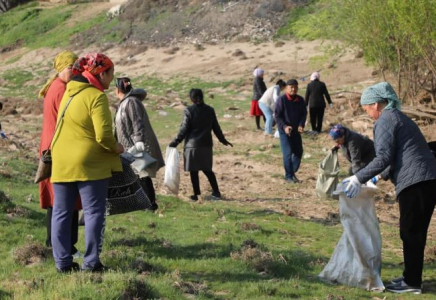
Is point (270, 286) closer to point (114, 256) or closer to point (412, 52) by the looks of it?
point (114, 256)

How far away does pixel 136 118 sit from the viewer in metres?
9.00

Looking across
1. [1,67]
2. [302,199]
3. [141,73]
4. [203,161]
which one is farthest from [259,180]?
[1,67]

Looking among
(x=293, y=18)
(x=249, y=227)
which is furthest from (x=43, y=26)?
(x=249, y=227)

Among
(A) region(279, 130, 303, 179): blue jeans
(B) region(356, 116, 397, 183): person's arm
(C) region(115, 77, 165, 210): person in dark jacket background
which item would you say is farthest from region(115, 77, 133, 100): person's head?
(A) region(279, 130, 303, 179): blue jeans

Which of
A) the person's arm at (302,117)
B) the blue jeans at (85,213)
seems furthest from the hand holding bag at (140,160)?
the person's arm at (302,117)

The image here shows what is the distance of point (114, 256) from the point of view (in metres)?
6.66

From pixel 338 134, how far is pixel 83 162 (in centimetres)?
453

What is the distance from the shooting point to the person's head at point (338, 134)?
31.0 feet

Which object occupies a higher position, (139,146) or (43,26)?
(139,146)

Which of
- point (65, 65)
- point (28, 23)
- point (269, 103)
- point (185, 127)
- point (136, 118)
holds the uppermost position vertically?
point (65, 65)

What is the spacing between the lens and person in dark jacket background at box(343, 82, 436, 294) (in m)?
6.23

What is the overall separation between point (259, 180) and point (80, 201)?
8004mm

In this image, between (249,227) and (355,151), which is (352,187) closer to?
(249,227)

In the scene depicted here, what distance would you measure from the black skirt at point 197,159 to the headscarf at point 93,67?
5053 millimetres
